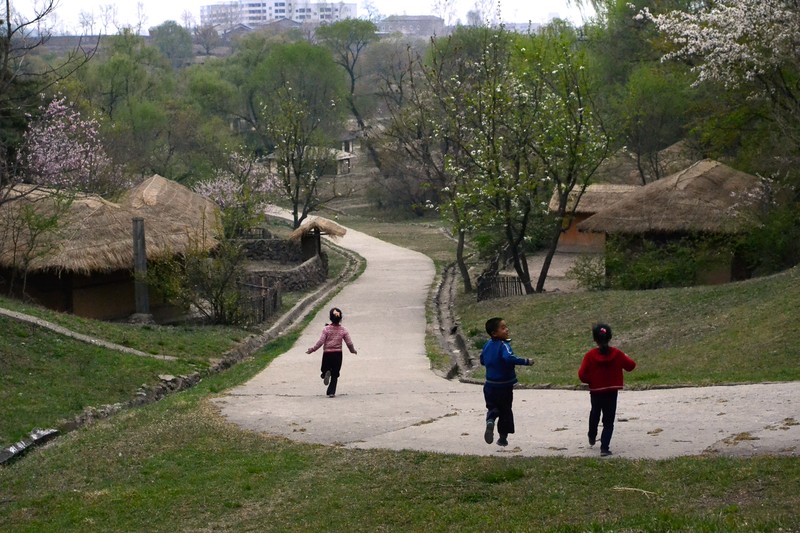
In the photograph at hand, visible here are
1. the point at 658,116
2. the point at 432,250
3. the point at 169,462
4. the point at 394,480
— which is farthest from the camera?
the point at 432,250

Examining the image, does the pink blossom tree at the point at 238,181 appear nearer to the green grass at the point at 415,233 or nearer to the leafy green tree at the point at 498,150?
the green grass at the point at 415,233

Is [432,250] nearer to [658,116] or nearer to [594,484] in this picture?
[658,116]

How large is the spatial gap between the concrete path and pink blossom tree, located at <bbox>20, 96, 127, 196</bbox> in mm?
17335

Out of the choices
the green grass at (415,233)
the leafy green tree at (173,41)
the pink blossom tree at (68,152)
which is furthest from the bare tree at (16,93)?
the leafy green tree at (173,41)

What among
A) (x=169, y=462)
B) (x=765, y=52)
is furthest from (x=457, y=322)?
(x=169, y=462)

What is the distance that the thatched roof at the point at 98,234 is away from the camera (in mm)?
25469

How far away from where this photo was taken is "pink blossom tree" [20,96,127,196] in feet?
117

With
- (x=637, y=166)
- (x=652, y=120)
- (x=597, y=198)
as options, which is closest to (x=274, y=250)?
(x=597, y=198)

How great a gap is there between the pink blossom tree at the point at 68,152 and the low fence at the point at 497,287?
12.6 m

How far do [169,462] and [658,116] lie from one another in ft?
120

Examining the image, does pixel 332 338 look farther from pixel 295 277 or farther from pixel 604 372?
pixel 295 277

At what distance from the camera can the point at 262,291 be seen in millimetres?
30531

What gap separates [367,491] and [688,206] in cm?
2249

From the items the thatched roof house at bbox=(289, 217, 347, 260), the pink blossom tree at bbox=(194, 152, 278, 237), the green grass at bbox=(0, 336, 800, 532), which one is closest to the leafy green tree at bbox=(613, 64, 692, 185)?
the thatched roof house at bbox=(289, 217, 347, 260)
